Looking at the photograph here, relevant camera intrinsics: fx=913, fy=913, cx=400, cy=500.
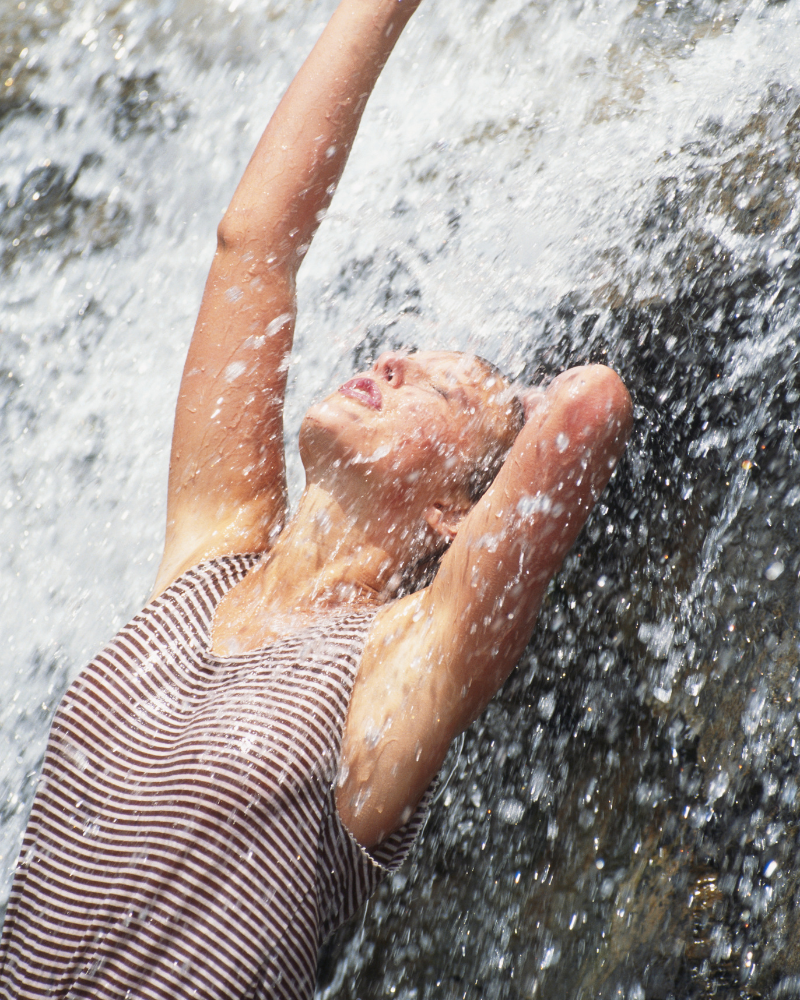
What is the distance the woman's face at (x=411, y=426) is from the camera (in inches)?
69.4

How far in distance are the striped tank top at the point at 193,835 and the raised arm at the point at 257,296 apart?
416 millimetres

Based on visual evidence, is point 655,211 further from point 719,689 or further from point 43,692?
point 43,692

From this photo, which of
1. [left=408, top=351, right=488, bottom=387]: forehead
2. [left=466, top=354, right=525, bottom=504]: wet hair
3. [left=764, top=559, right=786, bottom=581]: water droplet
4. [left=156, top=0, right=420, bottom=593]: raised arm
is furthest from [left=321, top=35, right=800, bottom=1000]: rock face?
[left=156, top=0, right=420, bottom=593]: raised arm

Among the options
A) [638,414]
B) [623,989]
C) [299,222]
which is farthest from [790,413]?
[623,989]

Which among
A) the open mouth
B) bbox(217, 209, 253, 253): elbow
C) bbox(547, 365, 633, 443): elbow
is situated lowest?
the open mouth

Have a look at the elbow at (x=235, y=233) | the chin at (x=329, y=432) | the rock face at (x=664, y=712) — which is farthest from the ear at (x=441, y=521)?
the elbow at (x=235, y=233)

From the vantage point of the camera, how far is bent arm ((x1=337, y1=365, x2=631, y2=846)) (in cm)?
139

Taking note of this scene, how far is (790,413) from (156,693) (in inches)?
62.0

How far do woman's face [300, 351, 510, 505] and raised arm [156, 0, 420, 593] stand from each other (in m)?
0.23

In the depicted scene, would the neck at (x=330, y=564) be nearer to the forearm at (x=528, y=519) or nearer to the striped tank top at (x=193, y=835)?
the striped tank top at (x=193, y=835)

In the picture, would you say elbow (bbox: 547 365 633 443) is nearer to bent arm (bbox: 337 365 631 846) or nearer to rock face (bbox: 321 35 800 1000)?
bent arm (bbox: 337 365 631 846)

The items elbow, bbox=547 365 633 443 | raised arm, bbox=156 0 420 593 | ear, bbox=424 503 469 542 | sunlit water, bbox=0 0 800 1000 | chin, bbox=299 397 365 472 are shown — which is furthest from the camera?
sunlit water, bbox=0 0 800 1000

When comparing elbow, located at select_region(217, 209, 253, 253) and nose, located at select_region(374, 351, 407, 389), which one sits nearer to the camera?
nose, located at select_region(374, 351, 407, 389)

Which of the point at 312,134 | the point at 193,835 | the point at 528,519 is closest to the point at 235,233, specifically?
the point at 312,134
